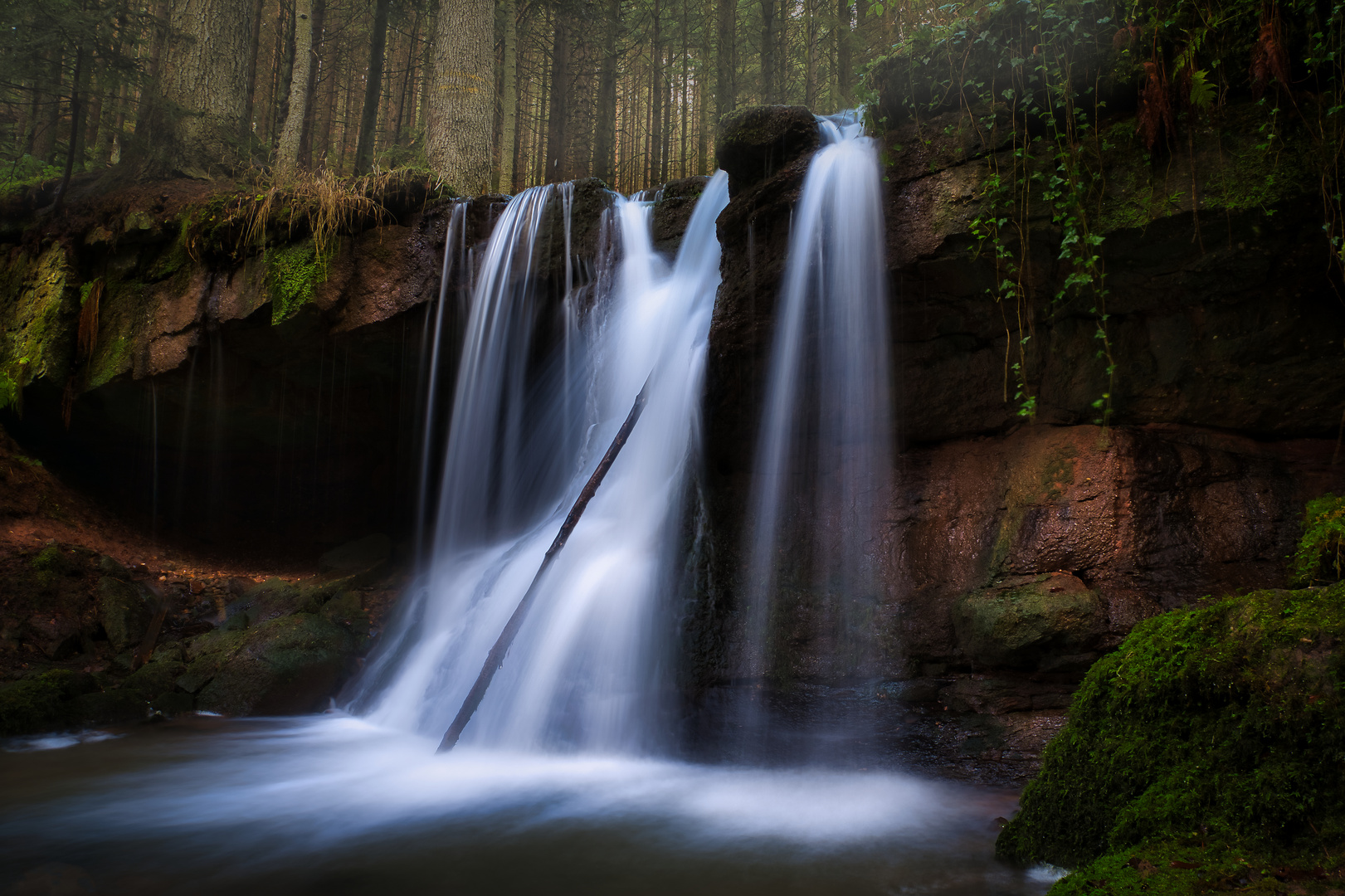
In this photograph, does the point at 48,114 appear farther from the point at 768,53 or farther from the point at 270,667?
the point at 270,667

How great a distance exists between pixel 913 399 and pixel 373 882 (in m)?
4.38

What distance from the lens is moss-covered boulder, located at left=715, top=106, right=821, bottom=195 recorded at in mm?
5734

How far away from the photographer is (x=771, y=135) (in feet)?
18.8

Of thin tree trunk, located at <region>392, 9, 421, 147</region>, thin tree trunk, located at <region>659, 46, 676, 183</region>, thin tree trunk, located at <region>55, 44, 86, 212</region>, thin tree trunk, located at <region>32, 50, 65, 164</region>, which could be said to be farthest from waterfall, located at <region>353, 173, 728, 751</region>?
thin tree trunk, located at <region>392, 9, 421, 147</region>

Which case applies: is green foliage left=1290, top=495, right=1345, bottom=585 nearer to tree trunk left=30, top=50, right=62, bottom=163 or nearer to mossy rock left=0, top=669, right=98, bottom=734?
mossy rock left=0, top=669, right=98, bottom=734

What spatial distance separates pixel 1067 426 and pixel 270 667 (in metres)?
6.65

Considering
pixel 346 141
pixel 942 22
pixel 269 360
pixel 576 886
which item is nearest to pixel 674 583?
pixel 576 886

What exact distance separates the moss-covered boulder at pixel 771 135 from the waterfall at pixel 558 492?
4.28 ft

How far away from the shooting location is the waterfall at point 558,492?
17.0 feet

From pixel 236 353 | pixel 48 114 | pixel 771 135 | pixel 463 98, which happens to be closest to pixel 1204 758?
pixel 771 135

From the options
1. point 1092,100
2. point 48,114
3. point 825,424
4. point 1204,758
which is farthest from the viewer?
point 48,114

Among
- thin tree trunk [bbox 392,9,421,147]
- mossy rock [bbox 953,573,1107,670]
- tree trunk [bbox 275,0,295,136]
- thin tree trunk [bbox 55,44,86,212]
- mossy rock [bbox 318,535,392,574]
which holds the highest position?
thin tree trunk [bbox 392,9,421,147]

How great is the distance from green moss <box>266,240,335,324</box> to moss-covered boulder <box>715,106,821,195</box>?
177 inches

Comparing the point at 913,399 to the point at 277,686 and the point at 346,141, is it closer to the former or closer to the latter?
the point at 277,686
